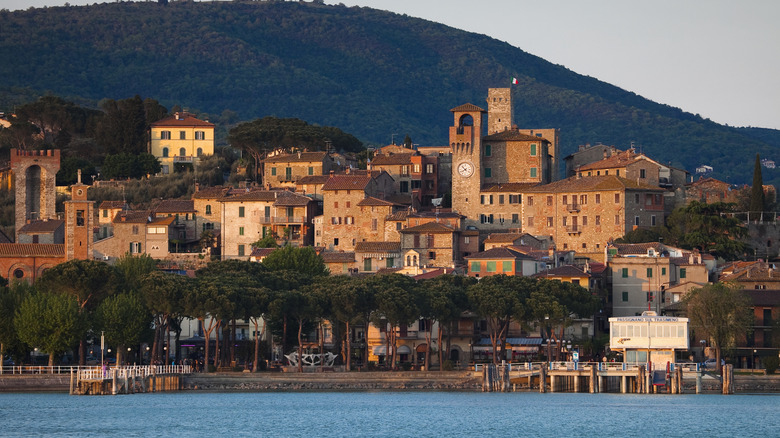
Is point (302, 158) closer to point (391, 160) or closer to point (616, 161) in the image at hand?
point (391, 160)

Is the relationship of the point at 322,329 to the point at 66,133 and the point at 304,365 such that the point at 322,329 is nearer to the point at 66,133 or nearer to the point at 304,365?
the point at 304,365

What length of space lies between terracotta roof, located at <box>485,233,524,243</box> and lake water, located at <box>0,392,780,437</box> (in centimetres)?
3020

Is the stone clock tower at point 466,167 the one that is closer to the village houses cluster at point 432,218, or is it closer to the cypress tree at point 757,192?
the village houses cluster at point 432,218

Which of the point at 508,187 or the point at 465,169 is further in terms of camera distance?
the point at 465,169

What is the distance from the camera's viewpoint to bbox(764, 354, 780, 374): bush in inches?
3492

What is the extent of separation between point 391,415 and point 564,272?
1292 inches

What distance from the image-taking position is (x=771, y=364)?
292ft

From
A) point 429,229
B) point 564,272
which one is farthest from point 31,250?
point 564,272

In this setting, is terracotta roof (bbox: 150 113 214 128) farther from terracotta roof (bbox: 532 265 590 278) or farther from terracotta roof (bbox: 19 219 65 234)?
terracotta roof (bbox: 532 265 590 278)

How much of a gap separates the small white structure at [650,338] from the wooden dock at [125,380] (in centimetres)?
2481

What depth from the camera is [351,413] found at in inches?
2921

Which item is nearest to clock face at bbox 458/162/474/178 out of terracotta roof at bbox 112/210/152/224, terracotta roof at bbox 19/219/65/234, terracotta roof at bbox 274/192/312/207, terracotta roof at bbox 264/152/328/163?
terracotta roof at bbox 274/192/312/207

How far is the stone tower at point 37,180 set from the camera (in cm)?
12988

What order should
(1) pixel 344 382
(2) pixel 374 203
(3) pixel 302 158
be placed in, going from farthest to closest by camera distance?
(3) pixel 302 158 < (2) pixel 374 203 < (1) pixel 344 382
